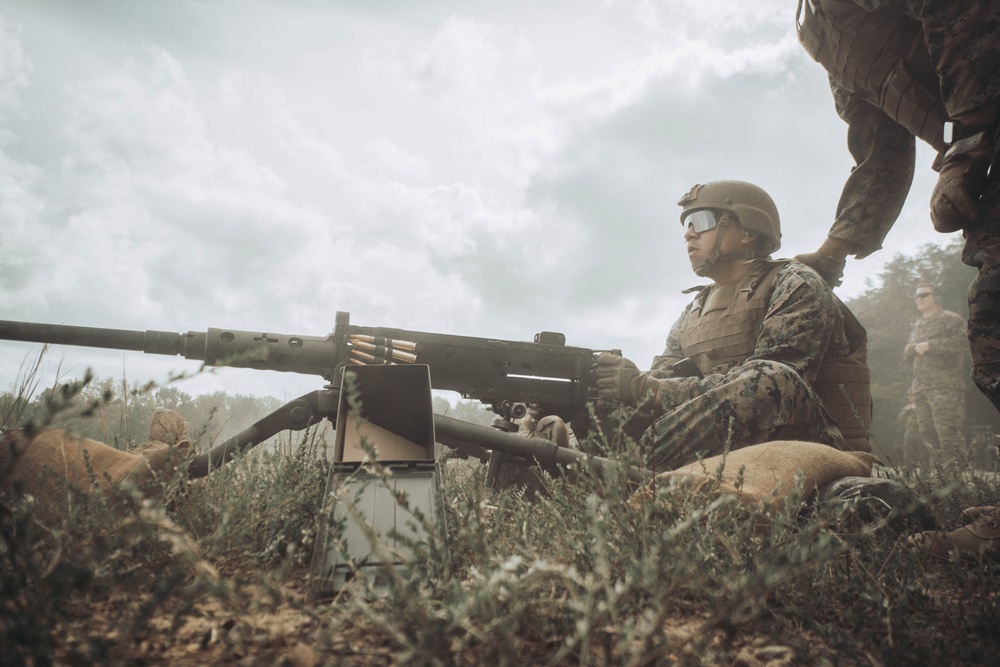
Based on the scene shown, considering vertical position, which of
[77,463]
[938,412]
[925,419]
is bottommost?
[77,463]

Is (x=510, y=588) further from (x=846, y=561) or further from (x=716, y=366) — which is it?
(x=716, y=366)

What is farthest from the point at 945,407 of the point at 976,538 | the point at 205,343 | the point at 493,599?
the point at 493,599

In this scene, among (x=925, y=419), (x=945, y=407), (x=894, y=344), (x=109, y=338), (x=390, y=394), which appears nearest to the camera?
(x=390, y=394)

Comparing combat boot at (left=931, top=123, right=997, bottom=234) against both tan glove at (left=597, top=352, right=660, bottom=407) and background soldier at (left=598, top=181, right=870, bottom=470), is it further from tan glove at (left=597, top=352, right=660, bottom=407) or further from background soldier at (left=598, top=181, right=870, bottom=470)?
tan glove at (left=597, top=352, right=660, bottom=407)

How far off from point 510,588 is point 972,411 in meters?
18.4

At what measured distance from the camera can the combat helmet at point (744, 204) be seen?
4.59 m

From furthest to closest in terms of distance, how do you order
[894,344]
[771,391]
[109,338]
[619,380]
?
[894,344], [619,380], [109,338], [771,391]

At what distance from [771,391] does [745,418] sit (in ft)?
0.72

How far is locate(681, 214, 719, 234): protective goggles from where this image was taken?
184 inches

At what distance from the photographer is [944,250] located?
18641mm

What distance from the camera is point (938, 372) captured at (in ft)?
37.8

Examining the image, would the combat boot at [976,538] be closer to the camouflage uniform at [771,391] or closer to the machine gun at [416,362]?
the camouflage uniform at [771,391]

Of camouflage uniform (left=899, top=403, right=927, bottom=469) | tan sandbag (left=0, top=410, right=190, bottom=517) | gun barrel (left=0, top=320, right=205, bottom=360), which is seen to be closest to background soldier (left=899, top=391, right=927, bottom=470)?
camouflage uniform (left=899, top=403, right=927, bottom=469)

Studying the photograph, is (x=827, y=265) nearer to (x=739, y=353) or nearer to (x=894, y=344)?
(x=739, y=353)
